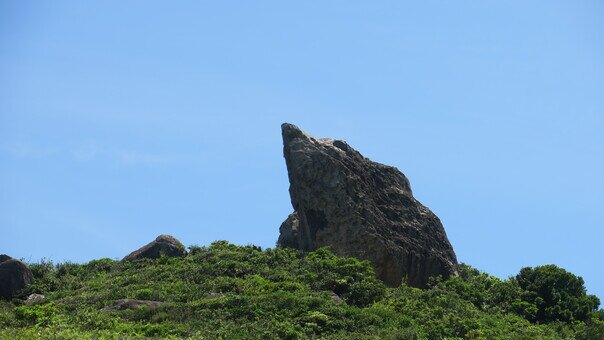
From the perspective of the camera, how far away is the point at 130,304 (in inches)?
1756

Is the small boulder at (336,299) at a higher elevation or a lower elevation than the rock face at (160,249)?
lower

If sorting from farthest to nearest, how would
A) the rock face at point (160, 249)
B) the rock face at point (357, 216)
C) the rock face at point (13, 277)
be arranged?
the rock face at point (160, 249)
the rock face at point (357, 216)
the rock face at point (13, 277)

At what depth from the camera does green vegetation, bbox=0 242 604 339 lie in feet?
136

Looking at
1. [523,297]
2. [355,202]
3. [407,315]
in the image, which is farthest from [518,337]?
[355,202]

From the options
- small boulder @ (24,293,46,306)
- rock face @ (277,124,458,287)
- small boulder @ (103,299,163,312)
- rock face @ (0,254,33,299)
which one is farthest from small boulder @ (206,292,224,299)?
rock face @ (0,254,33,299)

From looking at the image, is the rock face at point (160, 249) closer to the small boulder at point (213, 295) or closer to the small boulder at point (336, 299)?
the small boulder at point (213, 295)

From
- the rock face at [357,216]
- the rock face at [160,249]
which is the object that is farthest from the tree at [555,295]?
the rock face at [160,249]

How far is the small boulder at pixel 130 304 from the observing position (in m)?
44.3

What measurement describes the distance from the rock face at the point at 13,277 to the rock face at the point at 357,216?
1239 cm

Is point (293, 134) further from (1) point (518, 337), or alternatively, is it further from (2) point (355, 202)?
(1) point (518, 337)

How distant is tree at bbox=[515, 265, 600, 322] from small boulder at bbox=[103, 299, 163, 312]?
16.1 m

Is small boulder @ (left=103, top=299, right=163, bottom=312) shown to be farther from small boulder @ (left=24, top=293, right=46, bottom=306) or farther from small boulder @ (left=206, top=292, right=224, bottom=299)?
small boulder @ (left=24, top=293, right=46, bottom=306)

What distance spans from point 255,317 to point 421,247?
43.1 feet

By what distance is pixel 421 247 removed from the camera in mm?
53344
